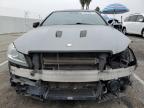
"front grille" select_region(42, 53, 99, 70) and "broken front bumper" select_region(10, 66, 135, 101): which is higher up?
"front grille" select_region(42, 53, 99, 70)

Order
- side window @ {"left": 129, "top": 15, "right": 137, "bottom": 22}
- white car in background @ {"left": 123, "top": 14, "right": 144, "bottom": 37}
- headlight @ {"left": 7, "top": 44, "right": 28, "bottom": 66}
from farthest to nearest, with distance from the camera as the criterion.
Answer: side window @ {"left": 129, "top": 15, "right": 137, "bottom": 22} < white car in background @ {"left": 123, "top": 14, "right": 144, "bottom": 37} < headlight @ {"left": 7, "top": 44, "right": 28, "bottom": 66}


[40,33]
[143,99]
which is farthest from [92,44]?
[143,99]

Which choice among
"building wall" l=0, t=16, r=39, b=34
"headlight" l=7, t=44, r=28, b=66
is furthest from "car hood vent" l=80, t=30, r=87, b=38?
"building wall" l=0, t=16, r=39, b=34

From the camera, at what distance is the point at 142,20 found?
15430 mm

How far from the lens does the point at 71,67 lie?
3369 millimetres

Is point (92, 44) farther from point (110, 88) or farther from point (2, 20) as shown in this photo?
point (2, 20)

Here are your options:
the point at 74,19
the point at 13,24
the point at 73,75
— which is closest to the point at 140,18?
the point at 74,19

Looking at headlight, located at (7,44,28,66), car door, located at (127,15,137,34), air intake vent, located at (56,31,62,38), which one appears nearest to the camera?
headlight, located at (7,44,28,66)

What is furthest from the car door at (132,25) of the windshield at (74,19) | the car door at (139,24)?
the windshield at (74,19)

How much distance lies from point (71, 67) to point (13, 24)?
23378mm

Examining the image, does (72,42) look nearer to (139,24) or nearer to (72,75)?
(72,75)

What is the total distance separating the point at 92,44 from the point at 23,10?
26641 millimetres

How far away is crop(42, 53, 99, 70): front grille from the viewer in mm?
3340

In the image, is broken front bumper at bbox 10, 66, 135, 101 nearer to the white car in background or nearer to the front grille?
the front grille
